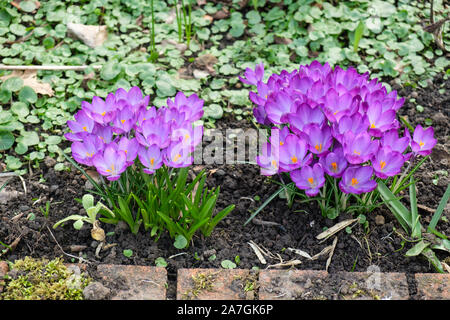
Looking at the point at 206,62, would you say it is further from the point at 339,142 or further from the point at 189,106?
the point at 339,142

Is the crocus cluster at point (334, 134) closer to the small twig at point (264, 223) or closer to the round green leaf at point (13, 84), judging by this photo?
the small twig at point (264, 223)

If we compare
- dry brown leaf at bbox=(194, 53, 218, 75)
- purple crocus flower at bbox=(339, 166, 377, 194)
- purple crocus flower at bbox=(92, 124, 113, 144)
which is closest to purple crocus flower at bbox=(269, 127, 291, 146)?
purple crocus flower at bbox=(339, 166, 377, 194)

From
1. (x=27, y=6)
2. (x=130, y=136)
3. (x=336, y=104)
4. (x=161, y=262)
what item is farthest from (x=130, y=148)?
(x=27, y=6)

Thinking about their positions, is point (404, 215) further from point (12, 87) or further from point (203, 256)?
point (12, 87)

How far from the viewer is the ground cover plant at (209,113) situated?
2047 millimetres

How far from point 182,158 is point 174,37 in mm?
1404

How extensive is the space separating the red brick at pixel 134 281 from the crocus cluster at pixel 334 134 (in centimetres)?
54

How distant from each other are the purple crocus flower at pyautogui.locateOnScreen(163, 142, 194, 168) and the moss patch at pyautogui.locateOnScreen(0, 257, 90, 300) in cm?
47

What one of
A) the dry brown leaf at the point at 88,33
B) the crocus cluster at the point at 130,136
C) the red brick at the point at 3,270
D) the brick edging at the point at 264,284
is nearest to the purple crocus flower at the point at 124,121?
the crocus cluster at the point at 130,136

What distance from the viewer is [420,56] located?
120 inches

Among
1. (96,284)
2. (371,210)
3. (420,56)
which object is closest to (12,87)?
(96,284)

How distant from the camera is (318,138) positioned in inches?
77.6

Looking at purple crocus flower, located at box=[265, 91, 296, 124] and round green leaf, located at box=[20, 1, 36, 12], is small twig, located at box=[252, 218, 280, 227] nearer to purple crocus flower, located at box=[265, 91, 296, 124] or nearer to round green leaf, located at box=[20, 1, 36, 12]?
purple crocus flower, located at box=[265, 91, 296, 124]

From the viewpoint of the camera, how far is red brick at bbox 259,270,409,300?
5.92 feet
